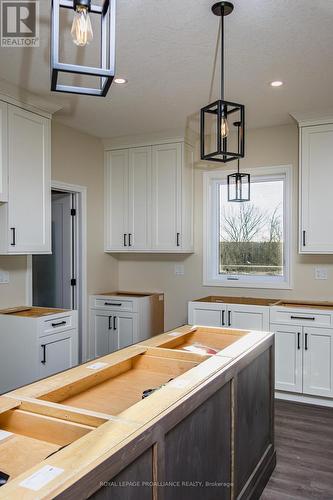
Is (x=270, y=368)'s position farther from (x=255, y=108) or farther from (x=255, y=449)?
(x=255, y=108)

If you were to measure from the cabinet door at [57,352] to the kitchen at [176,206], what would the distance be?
0.05ft

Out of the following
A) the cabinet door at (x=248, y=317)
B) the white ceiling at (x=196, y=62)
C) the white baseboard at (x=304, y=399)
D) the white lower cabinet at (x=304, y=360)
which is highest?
the white ceiling at (x=196, y=62)

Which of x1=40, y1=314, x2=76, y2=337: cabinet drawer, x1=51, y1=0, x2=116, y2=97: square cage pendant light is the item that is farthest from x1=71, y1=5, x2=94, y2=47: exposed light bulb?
x1=40, y1=314, x2=76, y2=337: cabinet drawer

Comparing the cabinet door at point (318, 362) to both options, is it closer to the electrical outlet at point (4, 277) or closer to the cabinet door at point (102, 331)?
the cabinet door at point (102, 331)

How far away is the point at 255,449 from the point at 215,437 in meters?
0.74

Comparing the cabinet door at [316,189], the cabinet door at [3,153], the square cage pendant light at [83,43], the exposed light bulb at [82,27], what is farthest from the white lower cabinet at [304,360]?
the exposed light bulb at [82,27]

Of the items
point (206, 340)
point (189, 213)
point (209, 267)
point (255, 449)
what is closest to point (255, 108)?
point (189, 213)

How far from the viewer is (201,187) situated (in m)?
4.95

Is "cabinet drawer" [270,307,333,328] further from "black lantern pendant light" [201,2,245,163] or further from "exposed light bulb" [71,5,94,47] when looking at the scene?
"exposed light bulb" [71,5,94,47]

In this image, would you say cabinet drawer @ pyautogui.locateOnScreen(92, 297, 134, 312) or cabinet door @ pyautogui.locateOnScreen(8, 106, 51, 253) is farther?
cabinet drawer @ pyautogui.locateOnScreen(92, 297, 134, 312)

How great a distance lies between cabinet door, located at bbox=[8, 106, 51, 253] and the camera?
3455 mm

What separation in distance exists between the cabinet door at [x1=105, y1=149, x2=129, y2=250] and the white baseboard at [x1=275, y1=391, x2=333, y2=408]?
240 cm

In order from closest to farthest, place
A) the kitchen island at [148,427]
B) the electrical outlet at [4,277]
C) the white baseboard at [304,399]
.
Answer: the kitchen island at [148,427] < the electrical outlet at [4,277] < the white baseboard at [304,399]

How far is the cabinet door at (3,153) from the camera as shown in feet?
10.9
